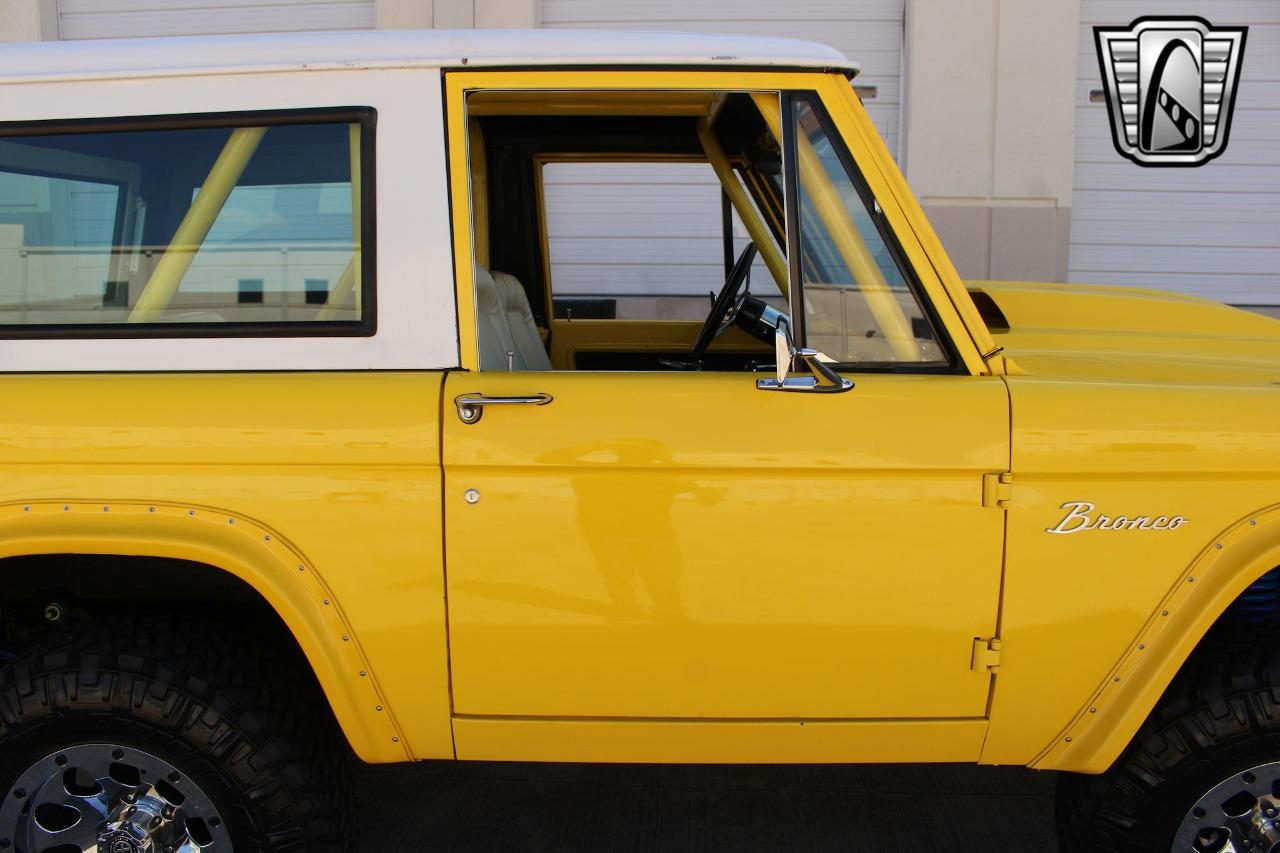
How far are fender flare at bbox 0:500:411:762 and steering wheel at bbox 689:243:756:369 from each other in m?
1.68

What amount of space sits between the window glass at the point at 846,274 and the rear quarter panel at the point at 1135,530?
0.29 meters

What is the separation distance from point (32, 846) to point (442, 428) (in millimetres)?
1282

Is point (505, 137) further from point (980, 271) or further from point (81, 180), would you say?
point (980, 271)

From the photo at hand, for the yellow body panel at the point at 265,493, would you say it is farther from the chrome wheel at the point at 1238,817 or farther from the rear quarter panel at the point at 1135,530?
the chrome wheel at the point at 1238,817

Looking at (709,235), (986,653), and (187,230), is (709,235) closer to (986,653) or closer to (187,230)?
(187,230)

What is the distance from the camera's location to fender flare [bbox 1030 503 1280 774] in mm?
1976

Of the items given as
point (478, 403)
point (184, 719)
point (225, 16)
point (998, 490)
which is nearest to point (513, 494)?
point (478, 403)

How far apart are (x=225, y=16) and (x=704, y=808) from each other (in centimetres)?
888

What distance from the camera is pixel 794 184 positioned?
2.11m

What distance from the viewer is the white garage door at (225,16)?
910cm

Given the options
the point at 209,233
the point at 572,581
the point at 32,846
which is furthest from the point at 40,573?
the point at 572,581

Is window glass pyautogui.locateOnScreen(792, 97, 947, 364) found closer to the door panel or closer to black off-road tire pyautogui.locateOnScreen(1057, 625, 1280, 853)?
the door panel

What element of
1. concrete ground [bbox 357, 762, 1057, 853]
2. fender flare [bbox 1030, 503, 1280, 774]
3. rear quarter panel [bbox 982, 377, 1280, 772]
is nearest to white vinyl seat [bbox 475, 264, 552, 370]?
rear quarter panel [bbox 982, 377, 1280, 772]

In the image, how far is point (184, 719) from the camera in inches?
82.4
